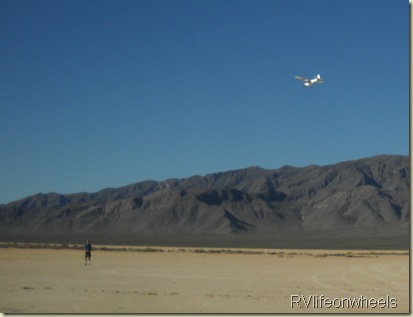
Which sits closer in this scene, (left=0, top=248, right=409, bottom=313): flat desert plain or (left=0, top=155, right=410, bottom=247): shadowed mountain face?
(left=0, top=248, right=409, bottom=313): flat desert plain

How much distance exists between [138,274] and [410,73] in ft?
53.7

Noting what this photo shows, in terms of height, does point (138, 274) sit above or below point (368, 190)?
below

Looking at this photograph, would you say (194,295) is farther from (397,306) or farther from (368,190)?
(368,190)

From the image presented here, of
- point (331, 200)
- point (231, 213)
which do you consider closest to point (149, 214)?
point (231, 213)

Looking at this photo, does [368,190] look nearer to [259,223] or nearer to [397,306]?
[259,223]

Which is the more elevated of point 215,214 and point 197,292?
point 215,214

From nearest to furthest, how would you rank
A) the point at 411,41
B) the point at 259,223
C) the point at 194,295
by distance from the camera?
the point at 411,41, the point at 194,295, the point at 259,223

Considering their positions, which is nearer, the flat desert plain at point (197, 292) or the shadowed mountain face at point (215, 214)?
the flat desert plain at point (197, 292)

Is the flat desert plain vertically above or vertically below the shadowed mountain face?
below

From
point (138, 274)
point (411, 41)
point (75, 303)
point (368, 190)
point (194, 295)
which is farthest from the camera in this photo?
point (368, 190)

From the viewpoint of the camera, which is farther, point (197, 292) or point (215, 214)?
Result: point (215, 214)

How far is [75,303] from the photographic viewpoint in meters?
16.4

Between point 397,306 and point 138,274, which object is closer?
point 397,306

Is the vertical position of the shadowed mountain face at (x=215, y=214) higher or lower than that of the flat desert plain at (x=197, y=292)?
higher
